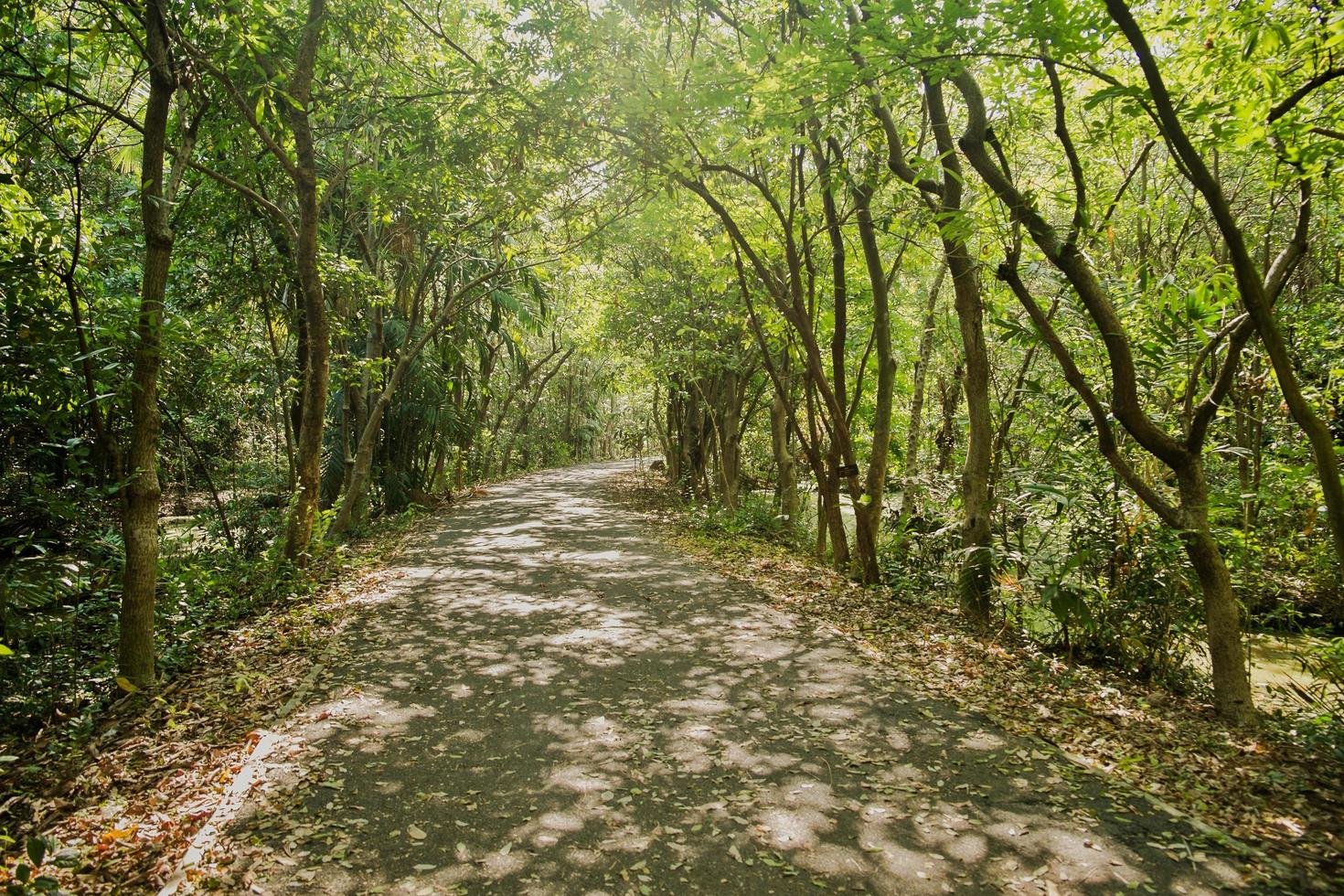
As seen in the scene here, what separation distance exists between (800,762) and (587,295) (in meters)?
17.2

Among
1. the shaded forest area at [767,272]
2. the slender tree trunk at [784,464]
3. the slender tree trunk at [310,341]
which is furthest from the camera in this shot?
the slender tree trunk at [784,464]

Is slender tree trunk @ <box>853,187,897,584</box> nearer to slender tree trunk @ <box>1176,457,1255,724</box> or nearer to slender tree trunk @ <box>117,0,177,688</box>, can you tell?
slender tree trunk @ <box>1176,457,1255,724</box>

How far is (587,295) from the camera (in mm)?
20453

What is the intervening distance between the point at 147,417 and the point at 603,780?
13.8 ft

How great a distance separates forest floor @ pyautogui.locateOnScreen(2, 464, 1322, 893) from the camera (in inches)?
140

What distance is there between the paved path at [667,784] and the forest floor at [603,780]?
0.02 meters

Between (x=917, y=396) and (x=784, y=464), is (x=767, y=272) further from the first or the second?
(x=784, y=464)

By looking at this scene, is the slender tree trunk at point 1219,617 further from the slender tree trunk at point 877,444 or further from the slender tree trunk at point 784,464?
the slender tree trunk at point 784,464

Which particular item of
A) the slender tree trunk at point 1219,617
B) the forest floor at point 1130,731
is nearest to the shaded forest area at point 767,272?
the slender tree trunk at point 1219,617

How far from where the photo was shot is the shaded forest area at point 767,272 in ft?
16.5

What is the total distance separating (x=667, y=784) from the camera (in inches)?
175

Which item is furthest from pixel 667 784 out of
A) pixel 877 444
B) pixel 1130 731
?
pixel 877 444

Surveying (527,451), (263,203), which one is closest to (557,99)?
(263,203)

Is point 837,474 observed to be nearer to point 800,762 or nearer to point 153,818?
point 800,762
